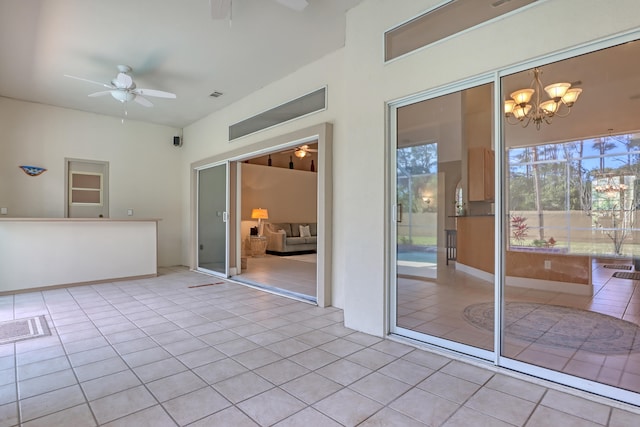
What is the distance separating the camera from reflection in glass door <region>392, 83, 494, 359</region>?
10.6 feet

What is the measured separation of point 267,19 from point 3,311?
186 inches

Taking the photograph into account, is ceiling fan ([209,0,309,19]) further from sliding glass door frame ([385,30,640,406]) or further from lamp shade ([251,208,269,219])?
lamp shade ([251,208,269,219])

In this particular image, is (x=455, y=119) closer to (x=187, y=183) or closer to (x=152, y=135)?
(x=187, y=183)

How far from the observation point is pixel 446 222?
21.1ft

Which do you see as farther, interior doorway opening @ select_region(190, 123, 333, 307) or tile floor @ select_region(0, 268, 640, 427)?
interior doorway opening @ select_region(190, 123, 333, 307)

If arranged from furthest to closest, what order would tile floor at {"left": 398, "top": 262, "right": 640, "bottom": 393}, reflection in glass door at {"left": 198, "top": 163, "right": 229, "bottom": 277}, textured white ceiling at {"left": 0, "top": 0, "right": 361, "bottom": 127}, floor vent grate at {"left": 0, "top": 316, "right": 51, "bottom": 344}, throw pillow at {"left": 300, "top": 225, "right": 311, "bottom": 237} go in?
throw pillow at {"left": 300, "top": 225, "right": 311, "bottom": 237} < reflection in glass door at {"left": 198, "top": 163, "right": 229, "bottom": 277} < textured white ceiling at {"left": 0, "top": 0, "right": 361, "bottom": 127} < floor vent grate at {"left": 0, "top": 316, "right": 51, "bottom": 344} < tile floor at {"left": 398, "top": 262, "right": 640, "bottom": 393}

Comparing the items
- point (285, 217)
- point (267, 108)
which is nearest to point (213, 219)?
point (267, 108)

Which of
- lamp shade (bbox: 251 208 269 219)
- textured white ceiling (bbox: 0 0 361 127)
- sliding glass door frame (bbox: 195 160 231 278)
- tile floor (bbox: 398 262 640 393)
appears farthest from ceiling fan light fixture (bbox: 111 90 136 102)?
lamp shade (bbox: 251 208 269 219)

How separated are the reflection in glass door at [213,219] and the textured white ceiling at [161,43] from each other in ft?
5.46

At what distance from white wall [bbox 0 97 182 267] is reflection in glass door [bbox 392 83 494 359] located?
18.8 feet

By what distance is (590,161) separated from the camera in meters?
5.24

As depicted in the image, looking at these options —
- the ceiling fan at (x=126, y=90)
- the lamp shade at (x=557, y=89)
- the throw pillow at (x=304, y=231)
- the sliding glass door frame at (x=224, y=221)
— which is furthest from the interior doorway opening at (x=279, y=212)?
the lamp shade at (x=557, y=89)

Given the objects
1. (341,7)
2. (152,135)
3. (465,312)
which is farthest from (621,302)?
(152,135)

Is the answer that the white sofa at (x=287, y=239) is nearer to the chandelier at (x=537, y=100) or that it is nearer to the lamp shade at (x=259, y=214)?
the lamp shade at (x=259, y=214)
